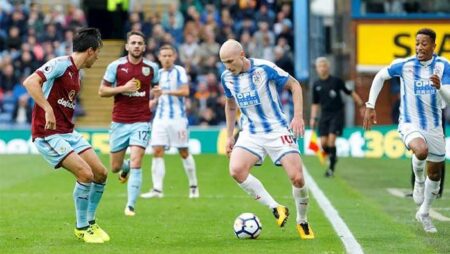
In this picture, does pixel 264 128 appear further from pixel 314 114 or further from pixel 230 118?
pixel 314 114

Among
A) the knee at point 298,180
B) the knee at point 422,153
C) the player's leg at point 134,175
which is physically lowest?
the player's leg at point 134,175

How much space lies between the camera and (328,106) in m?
23.1

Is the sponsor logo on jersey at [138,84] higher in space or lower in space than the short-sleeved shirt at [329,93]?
higher

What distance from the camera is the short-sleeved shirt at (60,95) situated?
464 inches

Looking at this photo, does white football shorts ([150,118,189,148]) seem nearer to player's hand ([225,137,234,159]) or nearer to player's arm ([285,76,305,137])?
player's hand ([225,137,234,159])

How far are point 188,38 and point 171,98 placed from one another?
16.0m

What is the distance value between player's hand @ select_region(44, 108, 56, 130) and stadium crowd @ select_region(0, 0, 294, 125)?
20632 millimetres

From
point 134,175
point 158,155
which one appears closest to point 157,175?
point 158,155

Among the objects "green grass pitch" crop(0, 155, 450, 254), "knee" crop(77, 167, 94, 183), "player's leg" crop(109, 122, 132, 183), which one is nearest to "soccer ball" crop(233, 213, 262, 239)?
"green grass pitch" crop(0, 155, 450, 254)

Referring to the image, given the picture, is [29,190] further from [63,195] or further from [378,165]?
[378,165]

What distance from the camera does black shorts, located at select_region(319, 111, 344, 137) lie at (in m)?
23.0

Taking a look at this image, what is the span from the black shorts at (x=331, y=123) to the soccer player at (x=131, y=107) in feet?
25.3


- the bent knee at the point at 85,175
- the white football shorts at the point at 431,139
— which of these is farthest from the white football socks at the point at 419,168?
the bent knee at the point at 85,175

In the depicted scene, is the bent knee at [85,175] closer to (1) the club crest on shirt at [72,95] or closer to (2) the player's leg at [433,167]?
(1) the club crest on shirt at [72,95]
